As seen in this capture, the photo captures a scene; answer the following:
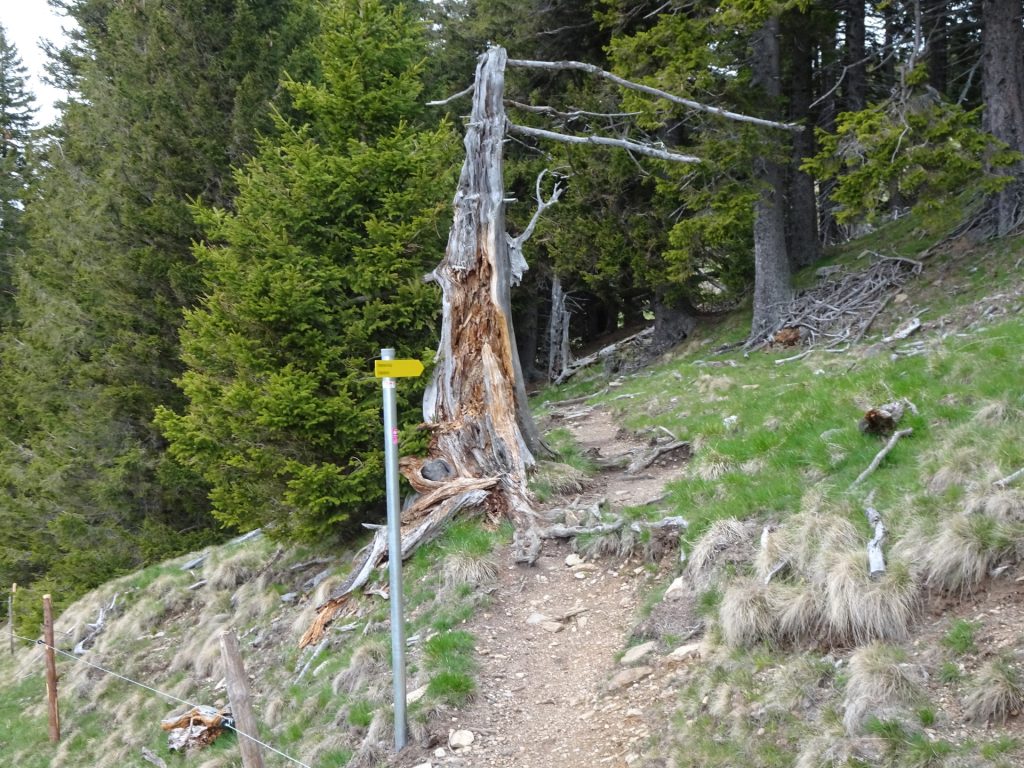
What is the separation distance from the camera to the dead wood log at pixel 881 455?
6324 millimetres

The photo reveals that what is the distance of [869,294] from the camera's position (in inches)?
551

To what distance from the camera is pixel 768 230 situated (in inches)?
605

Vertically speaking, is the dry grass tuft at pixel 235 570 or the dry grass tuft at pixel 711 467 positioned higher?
the dry grass tuft at pixel 711 467

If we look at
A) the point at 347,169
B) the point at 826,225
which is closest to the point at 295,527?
the point at 347,169

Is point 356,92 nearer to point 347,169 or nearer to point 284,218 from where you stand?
point 347,169

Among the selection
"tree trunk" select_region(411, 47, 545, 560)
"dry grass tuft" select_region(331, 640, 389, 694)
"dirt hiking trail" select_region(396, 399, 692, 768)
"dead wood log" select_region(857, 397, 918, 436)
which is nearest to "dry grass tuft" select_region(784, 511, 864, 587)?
"dirt hiking trail" select_region(396, 399, 692, 768)

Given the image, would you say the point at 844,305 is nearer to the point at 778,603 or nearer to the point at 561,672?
the point at 778,603

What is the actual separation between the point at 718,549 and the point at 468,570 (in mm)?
2423

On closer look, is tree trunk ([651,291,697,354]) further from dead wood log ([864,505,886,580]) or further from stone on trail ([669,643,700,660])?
stone on trail ([669,643,700,660])

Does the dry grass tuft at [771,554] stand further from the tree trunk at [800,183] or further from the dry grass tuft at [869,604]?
the tree trunk at [800,183]

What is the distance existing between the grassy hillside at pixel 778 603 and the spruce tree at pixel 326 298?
1.35m

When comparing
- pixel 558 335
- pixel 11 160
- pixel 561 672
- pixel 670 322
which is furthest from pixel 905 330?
pixel 11 160

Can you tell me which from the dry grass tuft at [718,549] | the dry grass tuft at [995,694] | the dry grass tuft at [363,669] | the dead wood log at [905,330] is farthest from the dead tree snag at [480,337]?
the dead wood log at [905,330]

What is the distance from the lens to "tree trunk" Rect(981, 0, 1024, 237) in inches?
492
